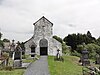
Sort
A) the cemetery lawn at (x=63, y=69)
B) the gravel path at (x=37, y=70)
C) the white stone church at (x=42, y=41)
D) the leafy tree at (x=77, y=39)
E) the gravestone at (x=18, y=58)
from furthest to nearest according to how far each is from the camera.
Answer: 1. the leafy tree at (x=77, y=39)
2. the white stone church at (x=42, y=41)
3. the gravestone at (x=18, y=58)
4. the cemetery lawn at (x=63, y=69)
5. the gravel path at (x=37, y=70)

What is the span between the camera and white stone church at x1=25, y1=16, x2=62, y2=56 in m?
72.6

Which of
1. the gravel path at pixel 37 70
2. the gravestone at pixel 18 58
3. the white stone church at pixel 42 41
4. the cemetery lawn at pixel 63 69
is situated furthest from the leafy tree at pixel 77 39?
the gravel path at pixel 37 70

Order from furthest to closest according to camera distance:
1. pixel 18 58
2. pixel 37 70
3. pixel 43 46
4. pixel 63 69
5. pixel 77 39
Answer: pixel 77 39 → pixel 43 46 → pixel 18 58 → pixel 63 69 → pixel 37 70

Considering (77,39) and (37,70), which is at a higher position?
(77,39)

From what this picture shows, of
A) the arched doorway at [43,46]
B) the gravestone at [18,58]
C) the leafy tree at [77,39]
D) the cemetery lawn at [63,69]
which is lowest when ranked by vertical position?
the cemetery lawn at [63,69]

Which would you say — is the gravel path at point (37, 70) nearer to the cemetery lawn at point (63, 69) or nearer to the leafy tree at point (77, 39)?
the cemetery lawn at point (63, 69)

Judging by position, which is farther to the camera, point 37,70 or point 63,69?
point 63,69

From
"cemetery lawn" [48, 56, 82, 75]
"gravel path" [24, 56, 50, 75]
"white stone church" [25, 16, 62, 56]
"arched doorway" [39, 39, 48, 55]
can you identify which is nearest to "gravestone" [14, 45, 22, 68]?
"gravel path" [24, 56, 50, 75]

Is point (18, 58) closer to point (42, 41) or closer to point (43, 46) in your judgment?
point (43, 46)

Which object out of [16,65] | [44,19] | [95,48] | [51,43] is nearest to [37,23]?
[44,19]

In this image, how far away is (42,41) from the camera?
7438cm

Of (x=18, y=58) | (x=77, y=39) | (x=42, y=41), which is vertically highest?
(x=77, y=39)

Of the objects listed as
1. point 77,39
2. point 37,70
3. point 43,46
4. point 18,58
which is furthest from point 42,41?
point 37,70

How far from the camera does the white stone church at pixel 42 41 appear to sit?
7256cm
